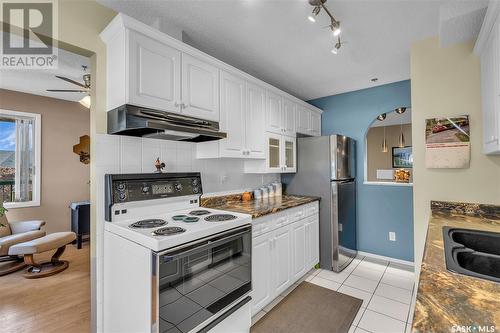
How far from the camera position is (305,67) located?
9.20 feet

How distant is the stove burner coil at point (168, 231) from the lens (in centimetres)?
138

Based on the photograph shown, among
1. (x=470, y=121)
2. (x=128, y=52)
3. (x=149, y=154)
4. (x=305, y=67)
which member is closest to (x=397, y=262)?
(x=470, y=121)

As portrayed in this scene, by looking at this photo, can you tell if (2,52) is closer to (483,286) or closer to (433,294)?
(433,294)

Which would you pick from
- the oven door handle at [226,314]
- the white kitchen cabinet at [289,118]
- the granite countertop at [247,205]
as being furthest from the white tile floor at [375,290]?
the white kitchen cabinet at [289,118]

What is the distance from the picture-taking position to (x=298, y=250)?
8.63 feet

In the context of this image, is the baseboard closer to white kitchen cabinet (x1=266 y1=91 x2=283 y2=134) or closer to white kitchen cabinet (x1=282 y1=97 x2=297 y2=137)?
white kitchen cabinet (x1=282 y1=97 x2=297 y2=137)

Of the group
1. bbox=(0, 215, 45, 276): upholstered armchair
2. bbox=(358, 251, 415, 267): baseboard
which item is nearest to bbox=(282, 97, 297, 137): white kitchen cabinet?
bbox=(358, 251, 415, 267): baseboard

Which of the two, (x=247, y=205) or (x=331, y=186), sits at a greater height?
(x=331, y=186)

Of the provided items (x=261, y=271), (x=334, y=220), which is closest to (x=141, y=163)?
(x=261, y=271)

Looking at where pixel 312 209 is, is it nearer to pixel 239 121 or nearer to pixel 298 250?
pixel 298 250

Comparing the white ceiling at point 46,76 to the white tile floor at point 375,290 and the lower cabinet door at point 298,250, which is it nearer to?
the lower cabinet door at point 298,250

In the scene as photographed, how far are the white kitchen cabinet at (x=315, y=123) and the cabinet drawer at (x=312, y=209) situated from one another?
1.23 metres

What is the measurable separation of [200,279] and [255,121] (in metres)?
1.71

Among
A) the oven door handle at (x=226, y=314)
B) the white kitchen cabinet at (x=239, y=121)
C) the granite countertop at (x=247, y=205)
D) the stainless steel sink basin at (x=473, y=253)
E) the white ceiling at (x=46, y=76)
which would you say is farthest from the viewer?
the white ceiling at (x=46, y=76)
